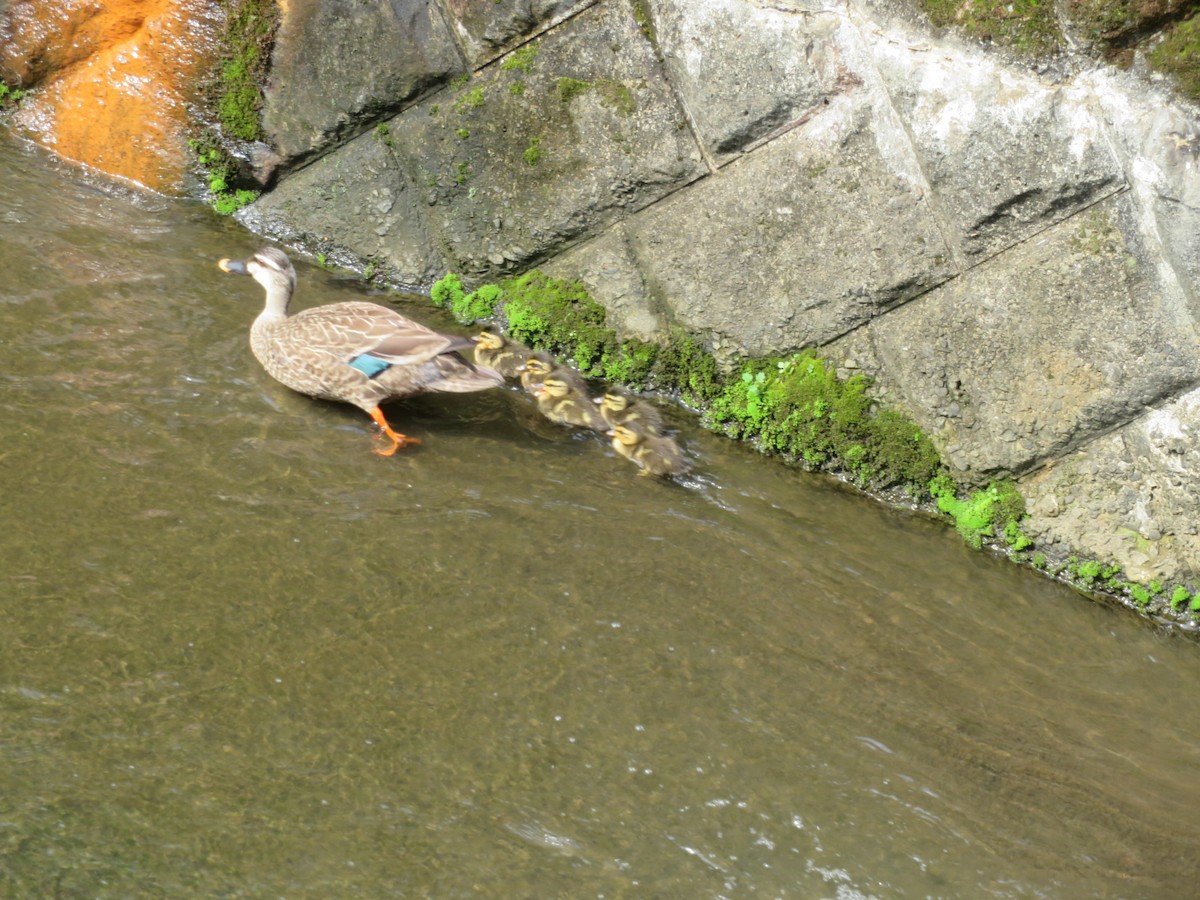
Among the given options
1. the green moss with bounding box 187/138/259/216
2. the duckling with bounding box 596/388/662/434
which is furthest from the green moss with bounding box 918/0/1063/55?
the green moss with bounding box 187/138/259/216

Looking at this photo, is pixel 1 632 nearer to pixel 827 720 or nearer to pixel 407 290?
pixel 827 720

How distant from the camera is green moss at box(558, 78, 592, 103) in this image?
597 cm

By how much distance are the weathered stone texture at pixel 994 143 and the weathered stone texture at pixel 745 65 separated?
307 millimetres

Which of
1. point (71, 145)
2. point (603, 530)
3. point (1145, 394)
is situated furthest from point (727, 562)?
point (71, 145)

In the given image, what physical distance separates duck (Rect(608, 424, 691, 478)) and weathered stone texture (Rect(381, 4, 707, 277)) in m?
1.29

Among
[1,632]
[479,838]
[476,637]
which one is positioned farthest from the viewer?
[476,637]

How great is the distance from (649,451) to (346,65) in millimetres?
2848

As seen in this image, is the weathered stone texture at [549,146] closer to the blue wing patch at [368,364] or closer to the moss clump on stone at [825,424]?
the moss clump on stone at [825,424]

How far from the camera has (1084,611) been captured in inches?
216

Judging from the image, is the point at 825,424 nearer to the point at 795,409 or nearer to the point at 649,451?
the point at 795,409

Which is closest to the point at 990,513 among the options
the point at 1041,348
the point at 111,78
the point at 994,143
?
the point at 1041,348

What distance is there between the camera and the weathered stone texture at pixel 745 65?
5477 millimetres

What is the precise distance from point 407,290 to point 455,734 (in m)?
3.65

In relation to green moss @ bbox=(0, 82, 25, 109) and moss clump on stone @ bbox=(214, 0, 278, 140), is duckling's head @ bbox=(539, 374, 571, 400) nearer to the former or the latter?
moss clump on stone @ bbox=(214, 0, 278, 140)
